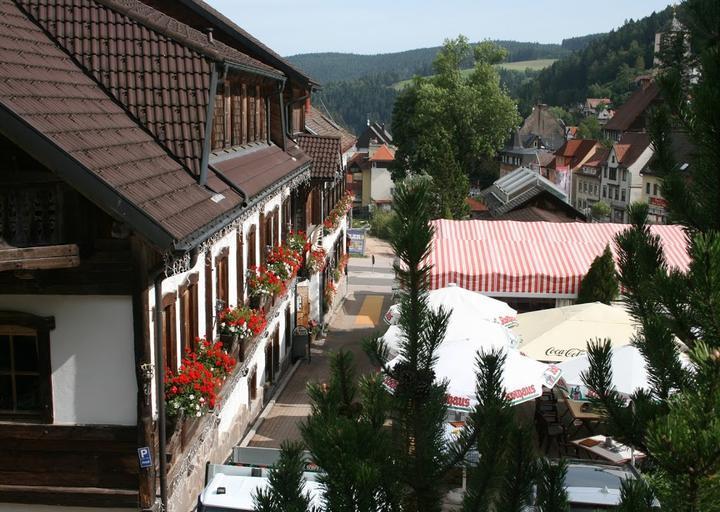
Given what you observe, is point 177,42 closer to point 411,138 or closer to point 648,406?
point 648,406

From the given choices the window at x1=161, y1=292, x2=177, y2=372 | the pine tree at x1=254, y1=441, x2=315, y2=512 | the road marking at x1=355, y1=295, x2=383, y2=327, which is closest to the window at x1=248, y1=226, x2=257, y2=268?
the window at x1=161, y1=292, x2=177, y2=372

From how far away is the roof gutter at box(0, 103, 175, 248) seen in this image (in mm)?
8312

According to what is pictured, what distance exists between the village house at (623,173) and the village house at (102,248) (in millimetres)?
59324

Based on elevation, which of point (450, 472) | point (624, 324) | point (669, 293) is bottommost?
point (624, 324)

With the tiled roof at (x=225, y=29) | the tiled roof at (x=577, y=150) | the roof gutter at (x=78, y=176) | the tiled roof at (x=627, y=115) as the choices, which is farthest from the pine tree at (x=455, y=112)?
the roof gutter at (x=78, y=176)

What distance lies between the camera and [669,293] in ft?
15.3

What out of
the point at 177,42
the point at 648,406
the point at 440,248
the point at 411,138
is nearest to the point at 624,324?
the point at 440,248

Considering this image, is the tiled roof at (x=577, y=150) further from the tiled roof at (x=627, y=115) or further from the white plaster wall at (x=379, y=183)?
the white plaster wall at (x=379, y=183)

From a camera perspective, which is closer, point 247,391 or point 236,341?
point 236,341

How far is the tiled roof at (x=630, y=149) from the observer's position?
226 ft

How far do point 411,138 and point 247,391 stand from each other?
4768 cm

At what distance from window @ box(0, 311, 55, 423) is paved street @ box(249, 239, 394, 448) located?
2900 millimetres

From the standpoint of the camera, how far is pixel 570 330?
16516 mm

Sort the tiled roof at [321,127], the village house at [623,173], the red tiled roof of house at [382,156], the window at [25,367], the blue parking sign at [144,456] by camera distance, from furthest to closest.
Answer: the red tiled roof of house at [382,156] → the village house at [623,173] → the tiled roof at [321,127] → the blue parking sign at [144,456] → the window at [25,367]
